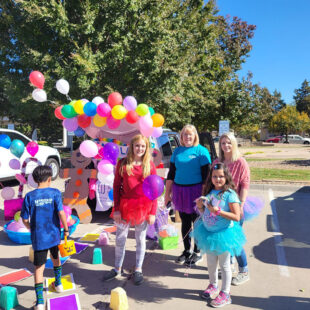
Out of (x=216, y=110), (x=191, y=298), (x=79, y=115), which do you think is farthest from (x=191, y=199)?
(x=216, y=110)

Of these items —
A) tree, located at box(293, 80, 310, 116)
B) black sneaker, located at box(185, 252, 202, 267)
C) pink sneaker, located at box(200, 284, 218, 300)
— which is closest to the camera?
pink sneaker, located at box(200, 284, 218, 300)

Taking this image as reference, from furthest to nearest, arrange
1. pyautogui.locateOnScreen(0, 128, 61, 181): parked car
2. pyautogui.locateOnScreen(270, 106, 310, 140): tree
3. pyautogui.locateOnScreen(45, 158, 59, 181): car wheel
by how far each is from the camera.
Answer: pyautogui.locateOnScreen(270, 106, 310, 140): tree → pyautogui.locateOnScreen(45, 158, 59, 181): car wheel → pyautogui.locateOnScreen(0, 128, 61, 181): parked car

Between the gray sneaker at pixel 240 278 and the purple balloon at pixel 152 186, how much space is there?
4.58ft

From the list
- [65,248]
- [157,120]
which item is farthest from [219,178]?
[157,120]

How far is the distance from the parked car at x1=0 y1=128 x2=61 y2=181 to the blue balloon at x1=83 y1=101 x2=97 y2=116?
13.0 ft

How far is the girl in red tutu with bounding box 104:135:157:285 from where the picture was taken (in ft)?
10.7

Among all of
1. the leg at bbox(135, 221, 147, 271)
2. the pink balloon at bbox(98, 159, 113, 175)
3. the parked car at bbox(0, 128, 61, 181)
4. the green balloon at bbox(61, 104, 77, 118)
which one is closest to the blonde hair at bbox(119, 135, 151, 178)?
the leg at bbox(135, 221, 147, 271)

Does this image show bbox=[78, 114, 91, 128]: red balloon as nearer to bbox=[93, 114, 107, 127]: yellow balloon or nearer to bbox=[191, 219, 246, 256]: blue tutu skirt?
bbox=[93, 114, 107, 127]: yellow balloon

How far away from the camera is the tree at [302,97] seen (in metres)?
60.8

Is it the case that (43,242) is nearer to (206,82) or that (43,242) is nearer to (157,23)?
(157,23)

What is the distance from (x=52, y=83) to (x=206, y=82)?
8.98 meters

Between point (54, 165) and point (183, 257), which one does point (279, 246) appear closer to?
point (183, 257)

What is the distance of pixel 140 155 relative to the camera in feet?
10.8

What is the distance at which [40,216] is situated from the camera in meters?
2.80
